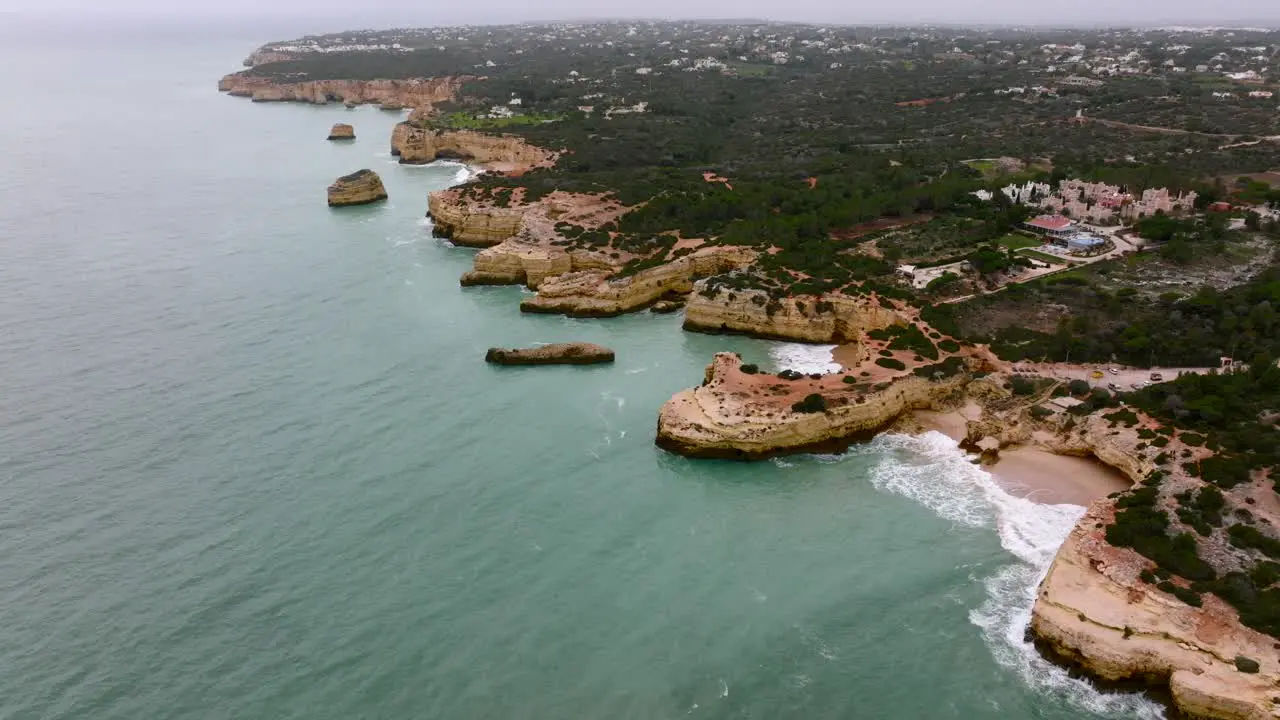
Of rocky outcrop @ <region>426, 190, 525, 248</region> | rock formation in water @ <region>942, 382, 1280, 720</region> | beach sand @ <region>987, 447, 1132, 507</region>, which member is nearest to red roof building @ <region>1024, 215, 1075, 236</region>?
beach sand @ <region>987, 447, 1132, 507</region>

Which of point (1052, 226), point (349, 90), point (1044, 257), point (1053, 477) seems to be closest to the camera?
point (1053, 477)

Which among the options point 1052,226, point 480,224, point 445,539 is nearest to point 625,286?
point 480,224

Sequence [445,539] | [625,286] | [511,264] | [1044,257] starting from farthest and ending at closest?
[511,264] → [1044,257] → [625,286] → [445,539]

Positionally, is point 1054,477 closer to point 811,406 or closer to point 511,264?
point 811,406

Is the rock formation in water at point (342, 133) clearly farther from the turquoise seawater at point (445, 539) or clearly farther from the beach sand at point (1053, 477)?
the beach sand at point (1053, 477)

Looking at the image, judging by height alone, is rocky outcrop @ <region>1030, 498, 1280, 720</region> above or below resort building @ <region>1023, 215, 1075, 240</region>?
below

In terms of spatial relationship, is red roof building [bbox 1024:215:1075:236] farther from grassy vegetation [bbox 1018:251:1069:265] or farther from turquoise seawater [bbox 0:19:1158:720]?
turquoise seawater [bbox 0:19:1158:720]

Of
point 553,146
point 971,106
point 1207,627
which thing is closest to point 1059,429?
point 1207,627

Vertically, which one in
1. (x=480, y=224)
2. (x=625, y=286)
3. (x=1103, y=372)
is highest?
(x=480, y=224)
